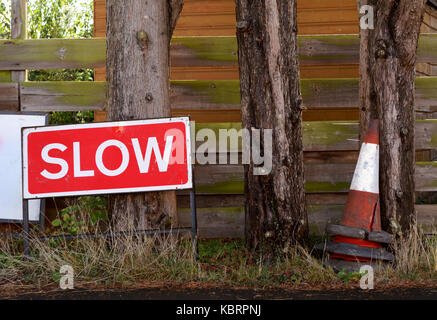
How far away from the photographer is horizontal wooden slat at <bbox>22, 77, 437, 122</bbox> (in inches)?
308

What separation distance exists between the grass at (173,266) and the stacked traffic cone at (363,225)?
19cm

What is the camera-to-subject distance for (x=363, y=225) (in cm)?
622

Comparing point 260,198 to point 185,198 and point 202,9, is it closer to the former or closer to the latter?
point 185,198

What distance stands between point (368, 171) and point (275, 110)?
3.89 ft

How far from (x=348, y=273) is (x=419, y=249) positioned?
0.90m

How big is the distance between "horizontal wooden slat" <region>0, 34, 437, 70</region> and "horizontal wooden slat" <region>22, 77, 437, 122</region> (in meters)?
0.27

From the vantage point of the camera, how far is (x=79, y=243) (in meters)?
6.54

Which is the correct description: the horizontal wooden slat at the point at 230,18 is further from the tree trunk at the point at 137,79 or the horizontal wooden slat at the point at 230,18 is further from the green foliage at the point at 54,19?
the green foliage at the point at 54,19

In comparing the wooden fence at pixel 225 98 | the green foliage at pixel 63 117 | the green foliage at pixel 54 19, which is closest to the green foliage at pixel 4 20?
the green foliage at pixel 54 19

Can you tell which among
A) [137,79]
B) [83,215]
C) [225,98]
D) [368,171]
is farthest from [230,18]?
[83,215]

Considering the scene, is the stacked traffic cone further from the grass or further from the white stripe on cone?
the grass

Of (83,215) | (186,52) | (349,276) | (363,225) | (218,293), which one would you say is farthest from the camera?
(186,52)

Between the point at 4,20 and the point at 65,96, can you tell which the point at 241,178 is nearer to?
the point at 65,96

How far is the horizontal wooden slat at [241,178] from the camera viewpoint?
7922 millimetres
